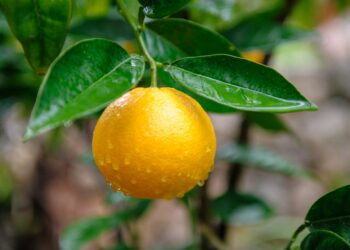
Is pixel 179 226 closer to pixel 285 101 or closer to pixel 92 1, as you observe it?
pixel 92 1

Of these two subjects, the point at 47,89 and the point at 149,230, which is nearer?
the point at 47,89

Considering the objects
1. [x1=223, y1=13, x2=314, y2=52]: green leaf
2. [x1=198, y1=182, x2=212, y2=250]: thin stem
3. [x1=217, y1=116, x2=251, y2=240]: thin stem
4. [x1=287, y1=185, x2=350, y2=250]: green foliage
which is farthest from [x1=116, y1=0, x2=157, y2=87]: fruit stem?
Result: [x1=217, y1=116, x2=251, y2=240]: thin stem

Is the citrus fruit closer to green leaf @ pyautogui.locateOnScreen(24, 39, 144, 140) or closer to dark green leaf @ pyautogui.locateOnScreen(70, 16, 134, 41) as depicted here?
green leaf @ pyautogui.locateOnScreen(24, 39, 144, 140)

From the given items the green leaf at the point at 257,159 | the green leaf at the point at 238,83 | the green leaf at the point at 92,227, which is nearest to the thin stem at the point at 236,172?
the green leaf at the point at 257,159

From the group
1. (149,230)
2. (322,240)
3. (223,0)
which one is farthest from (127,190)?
(149,230)

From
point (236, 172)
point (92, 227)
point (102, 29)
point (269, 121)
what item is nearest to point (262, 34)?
point (269, 121)

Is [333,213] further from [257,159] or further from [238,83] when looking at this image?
[257,159]

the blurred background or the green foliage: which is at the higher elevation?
the green foliage

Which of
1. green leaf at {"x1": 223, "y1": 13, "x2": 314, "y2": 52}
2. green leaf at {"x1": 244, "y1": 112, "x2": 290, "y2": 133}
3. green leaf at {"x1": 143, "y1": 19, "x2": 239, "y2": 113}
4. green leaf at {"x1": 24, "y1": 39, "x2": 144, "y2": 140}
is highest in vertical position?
green leaf at {"x1": 24, "y1": 39, "x2": 144, "y2": 140}
